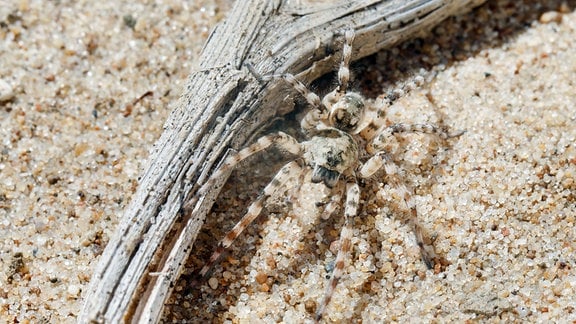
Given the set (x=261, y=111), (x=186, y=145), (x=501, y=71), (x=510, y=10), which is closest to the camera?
(x=186, y=145)

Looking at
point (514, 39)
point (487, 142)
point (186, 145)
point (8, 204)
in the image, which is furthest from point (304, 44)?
point (8, 204)

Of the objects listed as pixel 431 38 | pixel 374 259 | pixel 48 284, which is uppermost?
pixel 431 38

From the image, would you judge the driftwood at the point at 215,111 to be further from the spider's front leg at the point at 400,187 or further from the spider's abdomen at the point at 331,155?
the spider's front leg at the point at 400,187

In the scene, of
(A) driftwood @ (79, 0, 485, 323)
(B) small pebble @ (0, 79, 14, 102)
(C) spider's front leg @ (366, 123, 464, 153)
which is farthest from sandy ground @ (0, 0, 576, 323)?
(A) driftwood @ (79, 0, 485, 323)

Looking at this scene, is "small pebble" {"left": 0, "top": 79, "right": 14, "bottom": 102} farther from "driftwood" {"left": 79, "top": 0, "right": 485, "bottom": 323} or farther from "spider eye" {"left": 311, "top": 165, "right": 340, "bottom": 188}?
"spider eye" {"left": 311, "top": 165, "right": 340, "bottom": 188}

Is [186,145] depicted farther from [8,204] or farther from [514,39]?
[514,39]

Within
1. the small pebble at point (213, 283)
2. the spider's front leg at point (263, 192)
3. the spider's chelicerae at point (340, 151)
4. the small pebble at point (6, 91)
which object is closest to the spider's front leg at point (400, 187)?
the spider's chelicerae at point (340, 151)
